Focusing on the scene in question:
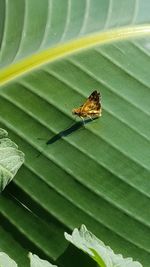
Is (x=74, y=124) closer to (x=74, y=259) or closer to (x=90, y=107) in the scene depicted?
(x=90, y=107)

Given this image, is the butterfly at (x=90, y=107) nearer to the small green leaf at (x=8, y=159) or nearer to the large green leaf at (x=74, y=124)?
the large green leaf at (x=74, y=124)

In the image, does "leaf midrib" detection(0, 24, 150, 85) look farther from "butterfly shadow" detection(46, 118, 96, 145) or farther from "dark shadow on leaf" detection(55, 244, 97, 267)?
"dark shadow on leaf" detection(55, 244, 97, 267)

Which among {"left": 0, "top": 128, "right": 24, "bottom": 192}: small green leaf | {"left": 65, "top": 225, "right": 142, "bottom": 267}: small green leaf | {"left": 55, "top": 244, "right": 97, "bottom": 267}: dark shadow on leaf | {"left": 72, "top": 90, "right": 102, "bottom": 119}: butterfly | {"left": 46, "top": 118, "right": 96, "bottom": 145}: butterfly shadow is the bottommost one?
{"left": 55, "top": 244, "right": 97, "bottom": 267}: dark shadow on leaf

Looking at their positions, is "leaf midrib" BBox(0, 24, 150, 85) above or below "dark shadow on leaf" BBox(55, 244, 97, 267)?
above

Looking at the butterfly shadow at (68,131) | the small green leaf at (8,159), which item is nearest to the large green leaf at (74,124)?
the butterfly shadow at (68,131)

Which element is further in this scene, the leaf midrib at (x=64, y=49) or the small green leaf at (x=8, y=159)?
the leaf midrib at (x=64, y=49)

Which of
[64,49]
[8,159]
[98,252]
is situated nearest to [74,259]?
[98,252]

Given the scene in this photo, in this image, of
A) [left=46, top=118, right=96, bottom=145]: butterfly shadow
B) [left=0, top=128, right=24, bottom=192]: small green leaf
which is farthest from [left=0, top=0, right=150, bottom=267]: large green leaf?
[left=0, top=128, right=24, bottom=192]: small green leaf
